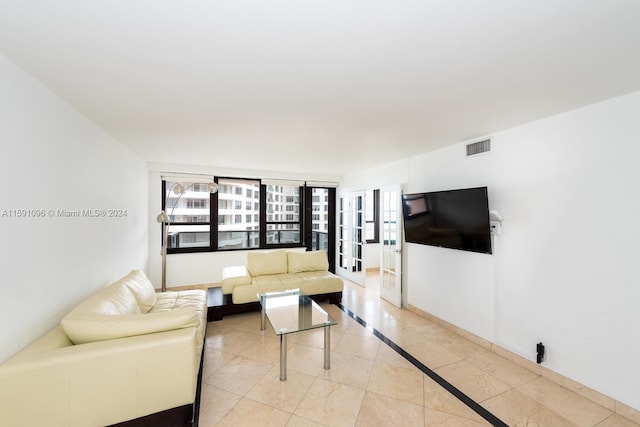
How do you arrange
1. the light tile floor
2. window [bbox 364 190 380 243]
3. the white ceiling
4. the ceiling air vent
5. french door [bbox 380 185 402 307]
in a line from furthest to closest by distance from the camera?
window [bbox 364 190 380 243], french door [bbox 380 185 402 307], the ceiling air vent, the light tile floor, the white ceiling

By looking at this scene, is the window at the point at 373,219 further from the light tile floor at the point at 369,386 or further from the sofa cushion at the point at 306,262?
the light tile floor at the point at 369,386

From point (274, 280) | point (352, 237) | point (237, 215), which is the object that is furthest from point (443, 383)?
point (237, 215)

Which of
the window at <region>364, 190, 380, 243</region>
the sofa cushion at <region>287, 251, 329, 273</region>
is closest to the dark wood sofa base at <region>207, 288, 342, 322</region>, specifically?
the sofa cushion at <region>287, 251, 329, 273</region>

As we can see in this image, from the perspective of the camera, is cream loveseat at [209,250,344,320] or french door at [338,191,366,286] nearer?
cream loveseat at [209,250,344,320]

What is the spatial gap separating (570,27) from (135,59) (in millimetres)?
2285

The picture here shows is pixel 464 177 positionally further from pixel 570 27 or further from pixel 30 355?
pixel 30 355

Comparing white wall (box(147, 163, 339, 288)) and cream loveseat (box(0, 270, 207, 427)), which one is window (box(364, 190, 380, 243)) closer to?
white wall (box(147, 163, 339, 288))

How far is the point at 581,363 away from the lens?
218 centimetres

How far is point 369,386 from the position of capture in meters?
2.25

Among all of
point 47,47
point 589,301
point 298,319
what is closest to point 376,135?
point 298,319

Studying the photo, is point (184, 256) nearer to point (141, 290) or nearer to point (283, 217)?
point (283, 217)

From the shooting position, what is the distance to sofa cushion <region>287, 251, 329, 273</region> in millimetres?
4445

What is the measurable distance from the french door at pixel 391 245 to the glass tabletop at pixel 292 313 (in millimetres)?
1518

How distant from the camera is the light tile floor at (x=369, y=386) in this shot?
1912 mm
